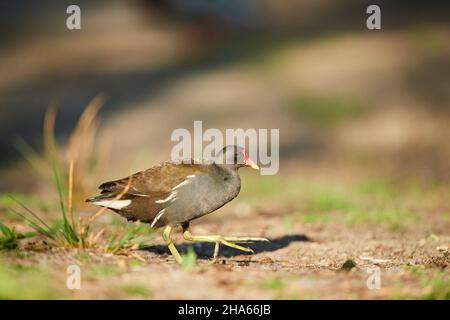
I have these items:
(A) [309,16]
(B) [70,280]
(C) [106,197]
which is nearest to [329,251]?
(C) [106,197]

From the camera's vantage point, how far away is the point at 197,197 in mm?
4461

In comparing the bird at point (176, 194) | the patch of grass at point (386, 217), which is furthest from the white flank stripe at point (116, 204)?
the patch of grass at point (386, 217)

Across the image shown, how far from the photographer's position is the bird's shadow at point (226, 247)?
5105 mm

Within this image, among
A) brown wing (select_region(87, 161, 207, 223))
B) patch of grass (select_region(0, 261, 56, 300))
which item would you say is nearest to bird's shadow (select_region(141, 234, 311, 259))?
brown wing (select_region(87, 161, 207, 223))

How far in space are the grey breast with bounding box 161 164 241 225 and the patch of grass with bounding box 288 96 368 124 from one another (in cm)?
679

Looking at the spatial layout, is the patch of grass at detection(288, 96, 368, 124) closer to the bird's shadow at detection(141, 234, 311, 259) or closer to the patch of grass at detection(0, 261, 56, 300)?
the bird's shadow at detection(141, 234, 311, 259)

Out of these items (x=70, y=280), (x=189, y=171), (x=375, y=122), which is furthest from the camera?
(x=375, y=122)

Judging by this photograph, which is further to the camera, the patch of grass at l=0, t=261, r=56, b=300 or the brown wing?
the brown wing

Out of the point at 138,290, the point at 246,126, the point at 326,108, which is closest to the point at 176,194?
the point at 138,290

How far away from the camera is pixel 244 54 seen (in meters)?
15.1

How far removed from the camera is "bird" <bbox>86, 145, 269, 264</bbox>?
4.47 metres

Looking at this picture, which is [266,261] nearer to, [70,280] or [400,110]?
[70,280]

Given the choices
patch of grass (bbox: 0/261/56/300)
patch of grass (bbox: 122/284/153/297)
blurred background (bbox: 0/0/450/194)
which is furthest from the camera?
blurred background (bbox: 0/0/450/194)

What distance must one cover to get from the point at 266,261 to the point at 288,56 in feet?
34.3
